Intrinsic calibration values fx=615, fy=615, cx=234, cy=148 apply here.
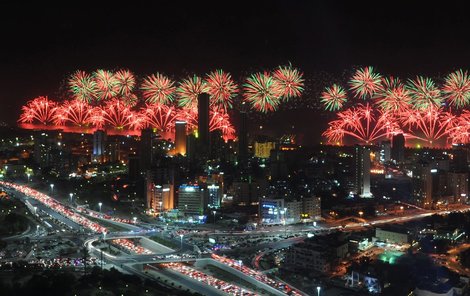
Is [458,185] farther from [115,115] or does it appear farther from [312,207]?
[115,115]

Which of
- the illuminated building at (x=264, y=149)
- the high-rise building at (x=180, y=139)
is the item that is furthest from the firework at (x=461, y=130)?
the high-rise building at (x=180, y=139)

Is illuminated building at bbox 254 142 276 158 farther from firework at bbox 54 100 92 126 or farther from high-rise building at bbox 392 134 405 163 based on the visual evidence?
firework at bbox 54 100 92 126

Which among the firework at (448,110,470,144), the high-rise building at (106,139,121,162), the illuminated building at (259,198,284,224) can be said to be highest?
the firework at (448,110,470,144)

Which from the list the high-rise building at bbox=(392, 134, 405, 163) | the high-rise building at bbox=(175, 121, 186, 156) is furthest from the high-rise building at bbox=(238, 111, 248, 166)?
the high-rise building at bbox=(392, 134, 405, 163)

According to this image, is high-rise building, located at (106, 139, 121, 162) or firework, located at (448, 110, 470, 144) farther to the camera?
high-rise building, located at (106, 139, 121, 162)

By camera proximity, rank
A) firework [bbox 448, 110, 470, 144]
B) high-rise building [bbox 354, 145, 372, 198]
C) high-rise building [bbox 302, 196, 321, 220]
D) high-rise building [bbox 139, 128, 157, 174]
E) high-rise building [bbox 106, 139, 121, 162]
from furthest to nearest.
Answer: high-rise building [bbox 106, 139, 121, 162] → firework [bbox 448, 110, 470, 144] → high-rise building [bbox 139, 128, 157, 174] → high-rise building [bbox 354, 145, 372, 198] → high-rise building [bbox 302, 196, 321, 220]

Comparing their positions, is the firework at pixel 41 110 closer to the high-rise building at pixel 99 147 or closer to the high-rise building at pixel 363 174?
the high-rise building at pixel 99 147
